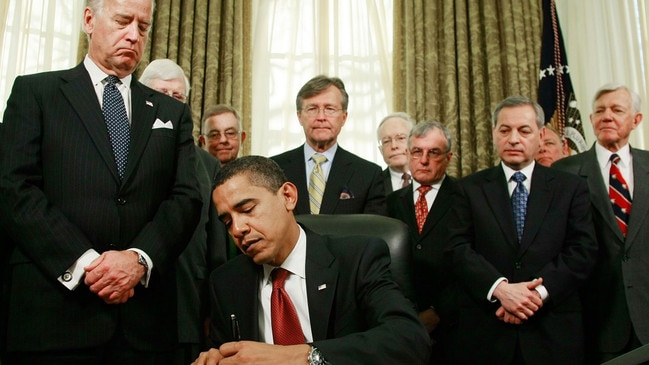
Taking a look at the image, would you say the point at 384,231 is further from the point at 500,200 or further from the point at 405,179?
the point at 405,179

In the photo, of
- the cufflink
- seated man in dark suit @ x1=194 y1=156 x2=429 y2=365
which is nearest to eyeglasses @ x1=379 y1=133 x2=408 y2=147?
seated man in dark suit @ x1=194 y1=156 x2=429 y2=365

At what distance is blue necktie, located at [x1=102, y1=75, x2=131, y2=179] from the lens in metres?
2.22

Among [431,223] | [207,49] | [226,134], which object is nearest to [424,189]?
[431,223]

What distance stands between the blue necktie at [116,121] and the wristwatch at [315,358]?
0.98 meters

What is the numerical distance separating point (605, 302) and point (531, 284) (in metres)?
0.64

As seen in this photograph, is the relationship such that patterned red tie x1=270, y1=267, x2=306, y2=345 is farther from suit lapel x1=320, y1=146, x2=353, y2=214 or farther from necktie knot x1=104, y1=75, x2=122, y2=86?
suit lapel x1=320, y1=146, x2=353, y2=214

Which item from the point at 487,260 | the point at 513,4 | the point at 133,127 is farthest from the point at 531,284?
the point at 513,4

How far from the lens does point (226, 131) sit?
12.5ft

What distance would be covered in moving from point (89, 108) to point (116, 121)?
0.31 feet

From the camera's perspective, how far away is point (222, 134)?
3.80 metres

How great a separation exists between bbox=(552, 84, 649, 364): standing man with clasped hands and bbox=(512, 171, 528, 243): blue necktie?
38 centimetres

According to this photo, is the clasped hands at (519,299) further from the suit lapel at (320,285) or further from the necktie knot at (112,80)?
the necktie knot at (112,80)

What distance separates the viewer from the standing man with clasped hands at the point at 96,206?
200 centimetres

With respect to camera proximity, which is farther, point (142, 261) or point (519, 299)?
point (519, 299)
